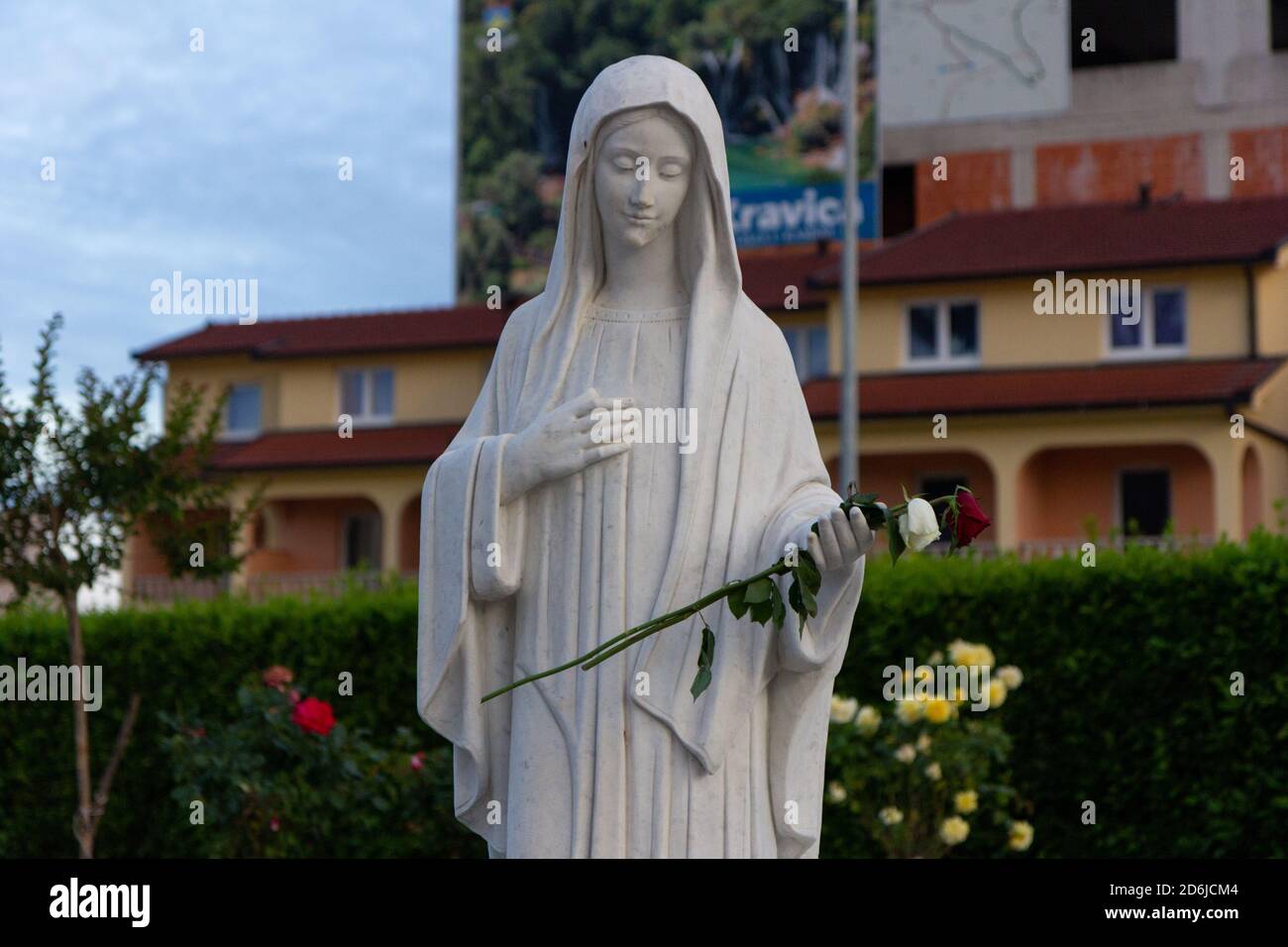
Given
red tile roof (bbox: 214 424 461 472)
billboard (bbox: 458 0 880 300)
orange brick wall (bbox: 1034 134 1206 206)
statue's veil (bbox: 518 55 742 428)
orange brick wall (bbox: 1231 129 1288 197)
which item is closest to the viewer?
statue's veil (bbox: 518 55 742 428)

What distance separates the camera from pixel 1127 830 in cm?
1188

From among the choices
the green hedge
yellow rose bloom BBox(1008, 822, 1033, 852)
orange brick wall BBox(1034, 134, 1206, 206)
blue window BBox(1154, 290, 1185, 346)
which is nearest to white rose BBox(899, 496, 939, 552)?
yellow rose bloom BBox(1008, 822, 1033, 852)

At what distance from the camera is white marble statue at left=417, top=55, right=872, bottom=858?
180 inches

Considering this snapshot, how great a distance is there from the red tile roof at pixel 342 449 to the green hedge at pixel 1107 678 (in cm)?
2445

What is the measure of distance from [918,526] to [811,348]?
33.2 meters

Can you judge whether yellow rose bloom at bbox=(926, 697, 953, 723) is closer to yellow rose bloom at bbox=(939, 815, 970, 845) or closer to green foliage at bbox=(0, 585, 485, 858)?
yellow rose bloom at bbox=(939, 815, 970, 845)

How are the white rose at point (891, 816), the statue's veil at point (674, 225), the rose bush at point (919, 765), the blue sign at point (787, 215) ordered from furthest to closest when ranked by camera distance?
the blue sign at point (787, 215), the rose bush at point (919, 765), the white rose at point (891, 816), the statue's veil at point (674, 225)

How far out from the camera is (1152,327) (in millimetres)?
33562

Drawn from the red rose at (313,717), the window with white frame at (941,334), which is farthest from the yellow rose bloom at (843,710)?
the window with white frame at (941,334)

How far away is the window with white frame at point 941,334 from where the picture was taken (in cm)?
3453

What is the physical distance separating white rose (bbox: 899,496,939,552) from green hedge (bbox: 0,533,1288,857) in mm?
7965

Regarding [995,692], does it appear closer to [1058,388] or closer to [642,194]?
[642,194]

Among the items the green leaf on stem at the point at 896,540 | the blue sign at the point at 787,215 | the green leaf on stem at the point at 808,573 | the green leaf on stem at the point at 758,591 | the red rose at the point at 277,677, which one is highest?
the blue sign at the point at 787,215

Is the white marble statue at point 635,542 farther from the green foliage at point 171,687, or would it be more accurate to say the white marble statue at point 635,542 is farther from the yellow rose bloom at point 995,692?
the green foliage at point 171,687
